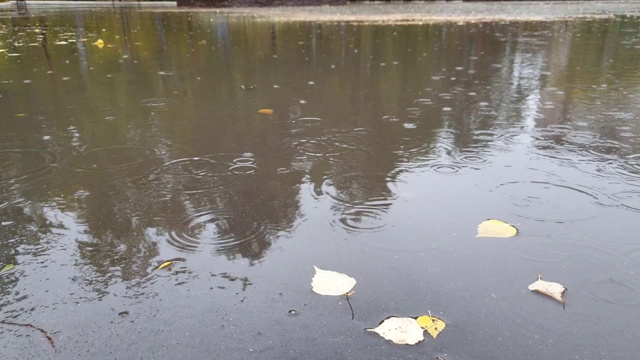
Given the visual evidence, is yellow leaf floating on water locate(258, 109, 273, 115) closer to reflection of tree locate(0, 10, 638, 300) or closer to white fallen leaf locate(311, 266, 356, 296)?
reflection of tree locate(0, 10, 638, 300)

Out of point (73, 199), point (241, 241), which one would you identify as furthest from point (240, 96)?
point (241, 241)

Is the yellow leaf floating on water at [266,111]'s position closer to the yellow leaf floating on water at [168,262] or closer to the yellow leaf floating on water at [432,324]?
the yellow leaf floating on water at [168,262]

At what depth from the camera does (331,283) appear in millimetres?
1807

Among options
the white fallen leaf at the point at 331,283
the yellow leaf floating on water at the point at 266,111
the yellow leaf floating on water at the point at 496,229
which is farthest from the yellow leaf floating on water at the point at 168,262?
the yellow leaf floating on water at the point at 266,111

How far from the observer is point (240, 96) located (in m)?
4.77

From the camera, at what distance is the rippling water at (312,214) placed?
1592 mm

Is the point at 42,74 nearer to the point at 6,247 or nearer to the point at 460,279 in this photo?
the point at 6,247

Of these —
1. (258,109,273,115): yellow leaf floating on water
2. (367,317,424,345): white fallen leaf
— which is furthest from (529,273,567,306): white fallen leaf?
(258,109,273,115): yellow leaf floating on water

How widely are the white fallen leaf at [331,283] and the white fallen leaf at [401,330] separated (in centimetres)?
23

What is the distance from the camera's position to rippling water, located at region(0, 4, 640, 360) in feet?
5.22

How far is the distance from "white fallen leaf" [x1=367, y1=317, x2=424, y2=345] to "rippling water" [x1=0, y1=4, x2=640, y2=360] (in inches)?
1.1

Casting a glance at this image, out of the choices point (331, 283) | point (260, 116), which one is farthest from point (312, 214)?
point (260, 116)

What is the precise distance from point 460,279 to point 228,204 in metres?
1.26

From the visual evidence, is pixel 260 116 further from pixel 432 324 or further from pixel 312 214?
pixel 432 324
